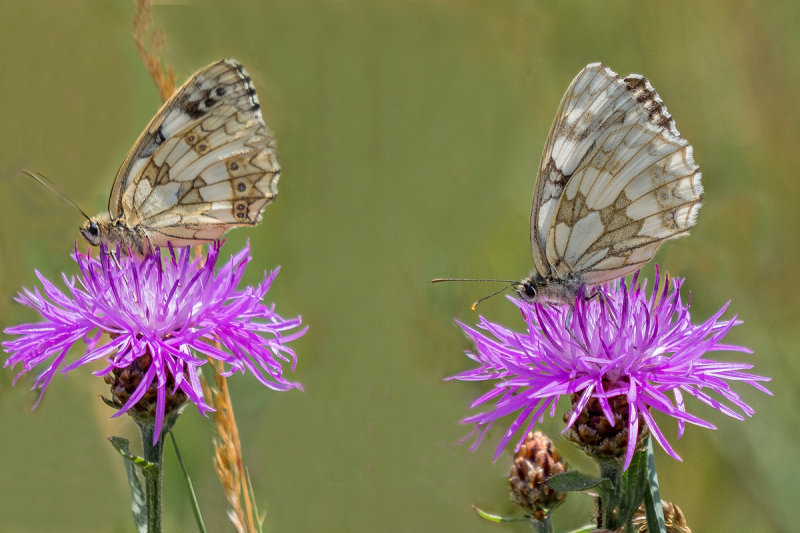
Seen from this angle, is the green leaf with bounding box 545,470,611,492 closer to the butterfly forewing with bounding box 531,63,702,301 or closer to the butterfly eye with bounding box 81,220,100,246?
the butterfly forewing with bounding box 531,63,702,301

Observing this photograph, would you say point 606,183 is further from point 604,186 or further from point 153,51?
point 153,51

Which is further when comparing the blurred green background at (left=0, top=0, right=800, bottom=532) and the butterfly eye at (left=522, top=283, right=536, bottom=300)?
the blurred green background at (left=0, top=0, right=800, bottom=532)

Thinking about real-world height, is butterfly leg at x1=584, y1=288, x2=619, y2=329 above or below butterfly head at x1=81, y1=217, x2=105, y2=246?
below

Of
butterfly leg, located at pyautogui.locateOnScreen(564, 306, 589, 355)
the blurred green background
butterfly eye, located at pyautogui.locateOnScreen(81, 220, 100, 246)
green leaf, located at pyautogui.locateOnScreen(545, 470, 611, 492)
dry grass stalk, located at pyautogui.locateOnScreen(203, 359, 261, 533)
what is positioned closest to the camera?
green leaf, located at pyautogui.locateOnScreen(545, 470, 611, 492)

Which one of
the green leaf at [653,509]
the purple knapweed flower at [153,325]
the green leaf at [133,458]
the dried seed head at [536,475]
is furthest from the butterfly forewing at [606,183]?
the green leaf at [133,458]

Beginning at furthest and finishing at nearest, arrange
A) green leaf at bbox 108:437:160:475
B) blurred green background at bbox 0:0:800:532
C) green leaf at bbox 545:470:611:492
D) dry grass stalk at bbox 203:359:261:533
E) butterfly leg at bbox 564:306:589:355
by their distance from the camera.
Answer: blurred green background at bbox 0:0:800:532 < dry grass stalk at bbox 203:359:261:533 < butterfly leg at bbox 564:306:589:355 < green leaf at bbox 108:437:160:475 < green leaf at bbox 545:470:611:492

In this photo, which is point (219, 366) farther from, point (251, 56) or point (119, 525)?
point (251, 56)

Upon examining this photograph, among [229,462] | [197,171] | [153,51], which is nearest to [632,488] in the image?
[229,462]

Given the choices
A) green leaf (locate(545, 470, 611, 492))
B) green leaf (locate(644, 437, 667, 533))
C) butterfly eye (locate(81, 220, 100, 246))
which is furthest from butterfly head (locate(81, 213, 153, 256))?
green leaf (locate(644, 437, 667, 533))
